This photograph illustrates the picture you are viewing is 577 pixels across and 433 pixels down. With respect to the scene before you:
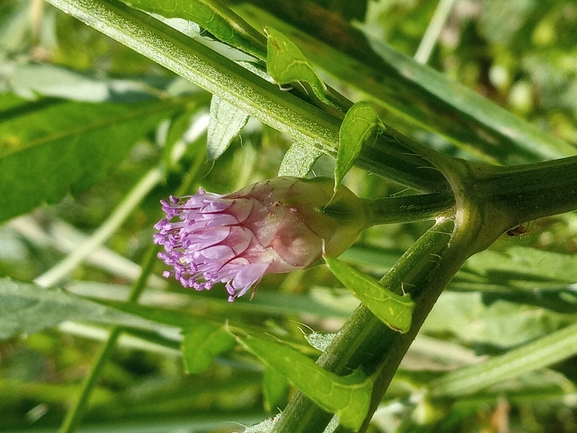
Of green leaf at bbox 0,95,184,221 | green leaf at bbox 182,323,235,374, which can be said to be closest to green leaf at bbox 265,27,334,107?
green leaf at bbox 182,323,235,374

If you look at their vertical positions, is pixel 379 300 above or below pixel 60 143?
below

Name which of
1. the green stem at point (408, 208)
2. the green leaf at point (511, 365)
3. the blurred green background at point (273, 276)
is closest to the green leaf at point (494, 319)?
the blurred green background at point (273, 276)

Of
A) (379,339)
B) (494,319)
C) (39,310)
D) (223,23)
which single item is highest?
(494,319)

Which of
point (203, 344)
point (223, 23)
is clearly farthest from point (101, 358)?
point (223, 23)

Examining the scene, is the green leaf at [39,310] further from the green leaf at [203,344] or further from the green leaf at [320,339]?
the green leaf at [320,339]

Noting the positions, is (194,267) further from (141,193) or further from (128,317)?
(141,193)

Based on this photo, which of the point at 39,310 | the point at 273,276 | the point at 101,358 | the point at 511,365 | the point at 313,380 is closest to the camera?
the point at 313,380

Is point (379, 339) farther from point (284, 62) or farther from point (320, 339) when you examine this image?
point (284, 62)
